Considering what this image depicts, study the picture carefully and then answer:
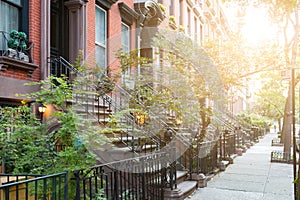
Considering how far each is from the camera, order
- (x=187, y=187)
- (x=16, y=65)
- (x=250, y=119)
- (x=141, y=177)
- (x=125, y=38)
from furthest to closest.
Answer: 1. (x=250, y=119)
2. (x=125, y=38)
3. (x=187, y=187)
4. (x=16, y=65)
5. (x=141, y=177)

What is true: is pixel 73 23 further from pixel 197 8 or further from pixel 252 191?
pixel 197 8

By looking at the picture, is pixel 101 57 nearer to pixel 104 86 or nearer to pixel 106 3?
pixel 104 86

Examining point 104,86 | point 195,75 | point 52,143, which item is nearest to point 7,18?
point 104,86

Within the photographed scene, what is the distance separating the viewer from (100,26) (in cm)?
1130

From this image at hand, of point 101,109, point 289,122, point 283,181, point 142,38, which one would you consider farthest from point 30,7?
point 289,122

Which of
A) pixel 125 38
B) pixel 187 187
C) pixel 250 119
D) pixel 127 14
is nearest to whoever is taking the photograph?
pixel 187 187

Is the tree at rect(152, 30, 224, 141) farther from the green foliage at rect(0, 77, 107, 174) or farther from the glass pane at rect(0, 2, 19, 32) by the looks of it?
the green foliage at rect(0, 77, 107, 174)

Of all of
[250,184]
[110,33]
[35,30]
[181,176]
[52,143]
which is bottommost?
[250,184]

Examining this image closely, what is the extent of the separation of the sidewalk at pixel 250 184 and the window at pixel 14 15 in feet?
18.5

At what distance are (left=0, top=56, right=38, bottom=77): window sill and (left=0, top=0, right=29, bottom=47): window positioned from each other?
2.73 ft

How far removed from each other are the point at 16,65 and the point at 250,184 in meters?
7.13

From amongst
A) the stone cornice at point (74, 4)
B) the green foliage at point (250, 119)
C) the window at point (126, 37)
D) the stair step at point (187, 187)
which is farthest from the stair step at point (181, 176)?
the green foliage at point (250, 119)

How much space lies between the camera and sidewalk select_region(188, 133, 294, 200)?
27.8 ft

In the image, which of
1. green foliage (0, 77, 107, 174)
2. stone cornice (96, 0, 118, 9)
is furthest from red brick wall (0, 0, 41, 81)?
stone cornice (96, 0, 118, 9)
